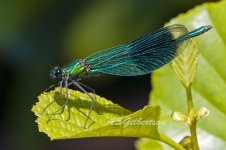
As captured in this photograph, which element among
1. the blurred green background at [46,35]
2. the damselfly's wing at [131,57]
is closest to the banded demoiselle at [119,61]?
the damselfly's wing at [131,57]

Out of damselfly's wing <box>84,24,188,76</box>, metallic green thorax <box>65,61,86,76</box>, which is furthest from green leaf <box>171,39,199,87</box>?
metallic green thorax <box>65,61,86,76</box>

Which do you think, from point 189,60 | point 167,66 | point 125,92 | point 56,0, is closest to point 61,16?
point 56,0

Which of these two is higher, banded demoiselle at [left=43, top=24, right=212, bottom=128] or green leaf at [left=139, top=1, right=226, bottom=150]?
banded demoiselle at [left=43, top=24, right=212, bottom=128]

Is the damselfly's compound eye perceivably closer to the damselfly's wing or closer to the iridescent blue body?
the iridescent blue body

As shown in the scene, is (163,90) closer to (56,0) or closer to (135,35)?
(135,35)

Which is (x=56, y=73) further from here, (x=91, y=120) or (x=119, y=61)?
(x=91, y=120)

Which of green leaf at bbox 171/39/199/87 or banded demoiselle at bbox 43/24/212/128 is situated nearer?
green leaf at bbox 171/39/199/87
